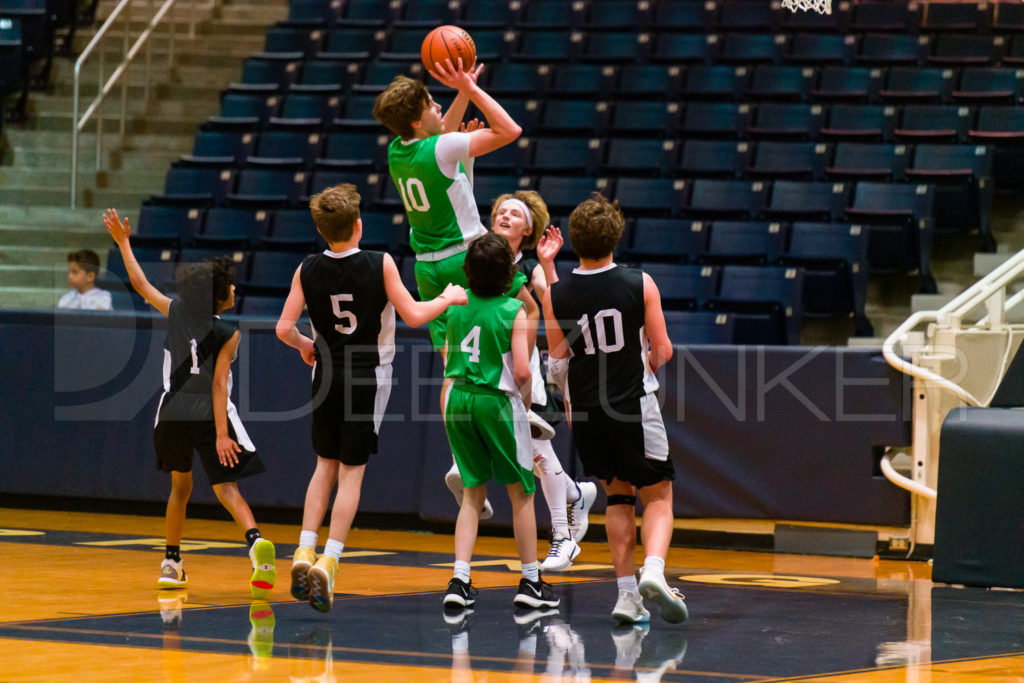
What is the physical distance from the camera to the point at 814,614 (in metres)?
6.20

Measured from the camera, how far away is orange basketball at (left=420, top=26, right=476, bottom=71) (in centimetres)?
633

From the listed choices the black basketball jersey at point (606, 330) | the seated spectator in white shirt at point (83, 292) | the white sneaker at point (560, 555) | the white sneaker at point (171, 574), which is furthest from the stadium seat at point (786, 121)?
the white sneaker at point (171, 574)

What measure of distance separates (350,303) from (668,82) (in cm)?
871

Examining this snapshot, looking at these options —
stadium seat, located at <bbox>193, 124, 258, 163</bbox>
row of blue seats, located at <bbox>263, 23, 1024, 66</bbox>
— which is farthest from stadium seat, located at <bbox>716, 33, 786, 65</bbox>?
stadium seat, located at <bbox>193, 124, 258, 163</bbox>

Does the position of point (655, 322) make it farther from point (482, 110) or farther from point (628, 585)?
point (482, 110)

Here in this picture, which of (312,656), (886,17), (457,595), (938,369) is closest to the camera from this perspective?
(312,656)

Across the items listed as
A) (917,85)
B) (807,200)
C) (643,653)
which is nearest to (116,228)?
(643,653)

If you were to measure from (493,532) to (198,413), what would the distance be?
3204 mm

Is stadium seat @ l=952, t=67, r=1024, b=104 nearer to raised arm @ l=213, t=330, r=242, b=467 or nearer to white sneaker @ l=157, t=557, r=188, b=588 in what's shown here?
raised arm @ l=213, t=330, r=242, b=467

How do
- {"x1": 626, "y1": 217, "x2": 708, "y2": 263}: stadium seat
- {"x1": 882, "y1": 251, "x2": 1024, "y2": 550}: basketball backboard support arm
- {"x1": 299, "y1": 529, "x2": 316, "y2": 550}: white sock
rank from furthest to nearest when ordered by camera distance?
{"x1": 626, "y1": 217, "x2": 708, "y2": 263}: stadium seat < {"x1": 882, "y1": 251, "x2": 1024, "y2": 550}: basketball backboard support arm < {"x1": 299, "y1": 529, "x2": 316, "y2": 550}: white sock

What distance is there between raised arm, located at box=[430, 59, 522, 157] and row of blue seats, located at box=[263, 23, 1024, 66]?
8551mm

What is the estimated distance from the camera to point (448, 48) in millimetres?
6332

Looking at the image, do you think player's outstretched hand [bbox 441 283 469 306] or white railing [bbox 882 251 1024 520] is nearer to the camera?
player's outstretched hand [bbox 441 283 469 306]

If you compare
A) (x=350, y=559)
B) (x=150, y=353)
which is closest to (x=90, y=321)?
(x=150, y=353)
